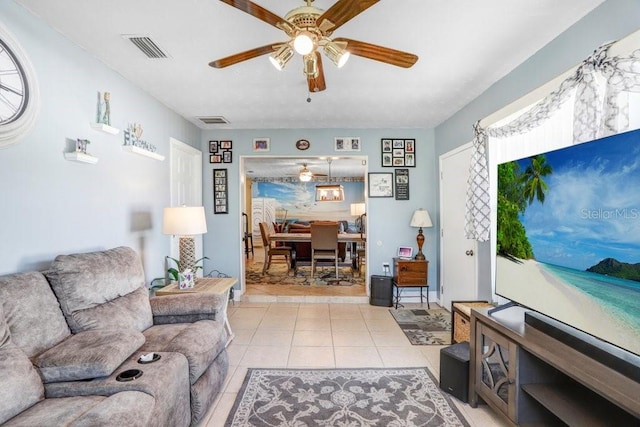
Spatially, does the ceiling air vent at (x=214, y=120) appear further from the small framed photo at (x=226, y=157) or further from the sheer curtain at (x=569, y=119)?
the sheer curtain at (x=569, y=119)

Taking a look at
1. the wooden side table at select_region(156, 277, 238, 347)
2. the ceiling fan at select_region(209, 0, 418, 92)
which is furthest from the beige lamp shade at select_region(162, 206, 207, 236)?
the ceiling fan at select_region(209, 0, 418, 92)

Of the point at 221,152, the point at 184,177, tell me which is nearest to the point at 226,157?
the point at 221,152

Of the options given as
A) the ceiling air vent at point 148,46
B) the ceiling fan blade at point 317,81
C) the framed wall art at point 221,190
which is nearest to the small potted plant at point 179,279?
the framed wall art at point 221,190

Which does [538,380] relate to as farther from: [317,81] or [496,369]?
[317,81]

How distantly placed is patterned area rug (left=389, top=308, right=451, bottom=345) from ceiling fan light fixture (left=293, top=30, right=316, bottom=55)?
2823mm

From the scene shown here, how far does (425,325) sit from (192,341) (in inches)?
105

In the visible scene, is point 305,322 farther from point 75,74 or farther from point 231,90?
point 75,74

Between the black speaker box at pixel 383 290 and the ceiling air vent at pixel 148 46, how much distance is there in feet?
11.7

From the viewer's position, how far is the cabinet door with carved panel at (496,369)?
5.82ft

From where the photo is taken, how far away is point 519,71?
262 centimetres

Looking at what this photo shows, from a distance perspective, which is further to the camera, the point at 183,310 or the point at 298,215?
the point at 298,215

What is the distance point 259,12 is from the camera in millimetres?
1503

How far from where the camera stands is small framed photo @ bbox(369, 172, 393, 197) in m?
4.70

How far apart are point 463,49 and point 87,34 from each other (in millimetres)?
2661
